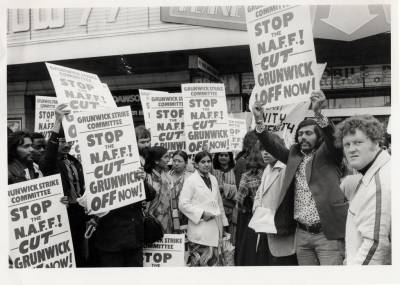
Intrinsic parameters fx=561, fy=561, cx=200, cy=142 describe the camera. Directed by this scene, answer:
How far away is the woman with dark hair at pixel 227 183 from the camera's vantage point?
441 centimetres

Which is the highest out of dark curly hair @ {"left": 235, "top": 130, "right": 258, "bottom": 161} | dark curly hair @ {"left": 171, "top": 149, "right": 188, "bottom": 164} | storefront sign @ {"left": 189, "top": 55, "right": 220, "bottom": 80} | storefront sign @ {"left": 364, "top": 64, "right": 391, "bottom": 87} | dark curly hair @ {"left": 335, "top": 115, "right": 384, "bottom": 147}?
storefront sign @ {"left": 189, "top": 55, "right": 220, "bottom": 80}

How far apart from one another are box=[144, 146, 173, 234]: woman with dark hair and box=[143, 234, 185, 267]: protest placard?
3.3 inches

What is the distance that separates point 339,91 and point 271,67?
1275 millimetres

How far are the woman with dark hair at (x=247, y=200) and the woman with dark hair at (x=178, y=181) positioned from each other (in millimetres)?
441

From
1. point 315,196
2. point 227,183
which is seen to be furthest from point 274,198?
point 227,183

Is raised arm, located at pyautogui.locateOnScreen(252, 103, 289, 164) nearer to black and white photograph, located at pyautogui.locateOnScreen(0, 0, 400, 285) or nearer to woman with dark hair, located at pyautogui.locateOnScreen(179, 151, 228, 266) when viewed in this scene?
black and white photograph, located at pyautogui.locateOnScreen(0, 0, 400, 285)

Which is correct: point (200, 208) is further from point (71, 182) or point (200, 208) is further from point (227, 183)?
point (71, 182)

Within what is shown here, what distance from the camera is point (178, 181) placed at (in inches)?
176

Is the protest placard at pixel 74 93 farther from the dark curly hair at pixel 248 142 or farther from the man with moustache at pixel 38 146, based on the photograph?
the dark curly hair at pixel 248 142

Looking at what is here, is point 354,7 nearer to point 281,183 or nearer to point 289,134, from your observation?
point 289,134

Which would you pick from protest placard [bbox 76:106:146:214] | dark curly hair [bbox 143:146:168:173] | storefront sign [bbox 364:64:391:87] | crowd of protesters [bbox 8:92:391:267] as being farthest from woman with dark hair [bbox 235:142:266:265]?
storefront sign [bbox 364:64:391:87]

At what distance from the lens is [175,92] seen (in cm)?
472

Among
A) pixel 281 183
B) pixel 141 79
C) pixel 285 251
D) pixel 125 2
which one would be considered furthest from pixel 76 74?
pixel 285 251

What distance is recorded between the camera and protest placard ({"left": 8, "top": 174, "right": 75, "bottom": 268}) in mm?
A: 4062
